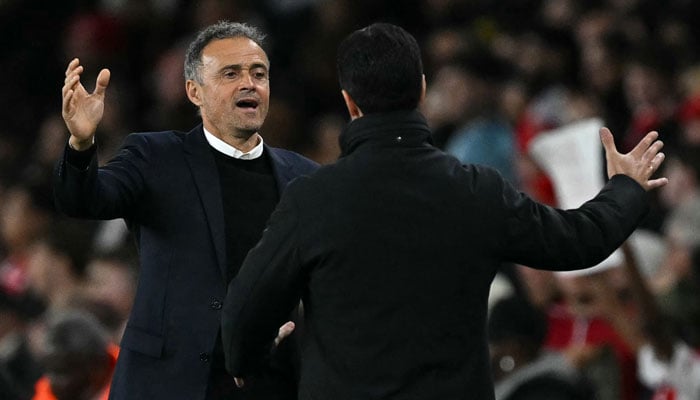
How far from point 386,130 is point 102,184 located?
31.1 inches

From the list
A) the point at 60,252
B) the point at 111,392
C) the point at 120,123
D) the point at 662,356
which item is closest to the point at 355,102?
the point at 111,392

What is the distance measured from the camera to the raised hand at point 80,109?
407 centimetres

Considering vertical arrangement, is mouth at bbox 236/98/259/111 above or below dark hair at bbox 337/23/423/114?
below

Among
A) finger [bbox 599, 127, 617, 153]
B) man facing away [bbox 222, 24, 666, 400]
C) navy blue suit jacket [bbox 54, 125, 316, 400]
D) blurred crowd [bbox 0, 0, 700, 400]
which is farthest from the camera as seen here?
blurred crowd [bbox 0, 0, 700, 400]

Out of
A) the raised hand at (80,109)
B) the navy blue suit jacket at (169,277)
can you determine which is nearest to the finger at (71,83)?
the raised hand at (80,109)

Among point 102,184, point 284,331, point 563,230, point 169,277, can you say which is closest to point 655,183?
point 563,230

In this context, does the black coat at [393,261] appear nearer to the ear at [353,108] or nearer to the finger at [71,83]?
the ear at [353,108]

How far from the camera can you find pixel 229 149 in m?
4.50

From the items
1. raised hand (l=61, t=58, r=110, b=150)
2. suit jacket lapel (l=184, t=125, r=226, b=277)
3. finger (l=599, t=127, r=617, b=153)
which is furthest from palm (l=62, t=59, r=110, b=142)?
finger (l=599, t=127, r=617, b=153)

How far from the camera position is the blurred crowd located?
19.5 ft

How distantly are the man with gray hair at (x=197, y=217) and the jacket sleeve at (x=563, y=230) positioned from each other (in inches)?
33.0

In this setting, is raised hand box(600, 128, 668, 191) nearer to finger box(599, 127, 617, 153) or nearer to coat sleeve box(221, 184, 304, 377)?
finger box(599, 127, 617, 153)

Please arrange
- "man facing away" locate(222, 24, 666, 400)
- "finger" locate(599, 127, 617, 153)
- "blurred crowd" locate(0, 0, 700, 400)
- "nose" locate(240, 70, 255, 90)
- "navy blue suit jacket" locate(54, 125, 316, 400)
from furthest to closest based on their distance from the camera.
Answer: "blurred crowd" locate(0, 0, 700, 400)
"nose" locate(240, 70, 255, 90)
"navy blue suit jacket" locate(54, 125, 316, 400)
"finger" locate(599, 127, 617, 153)
"man facing away" locate(222, 24, 666, 400)

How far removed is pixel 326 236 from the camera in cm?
374
